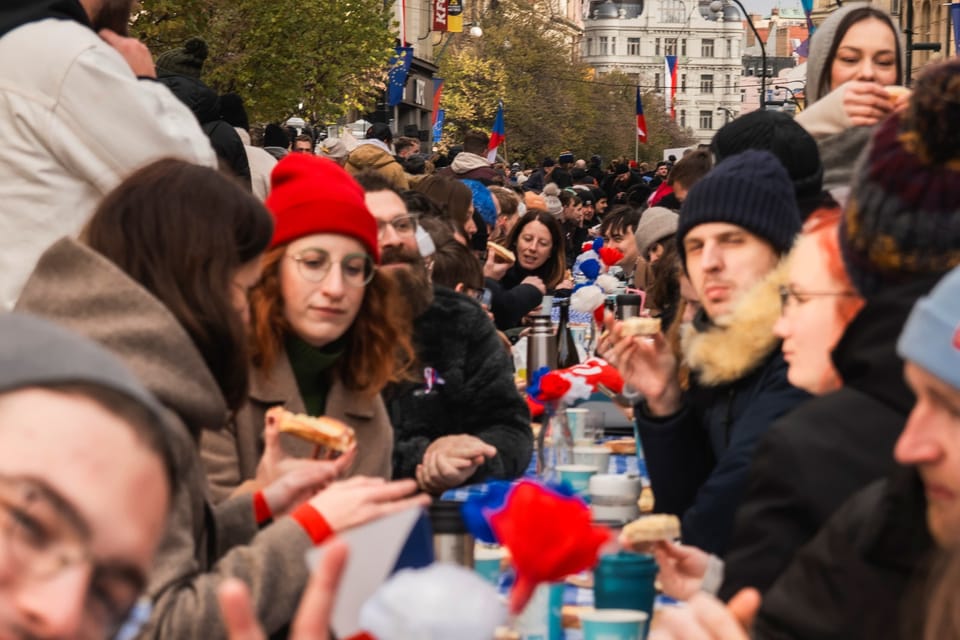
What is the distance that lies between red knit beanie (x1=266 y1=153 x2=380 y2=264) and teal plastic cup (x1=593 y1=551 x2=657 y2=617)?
1.24 m

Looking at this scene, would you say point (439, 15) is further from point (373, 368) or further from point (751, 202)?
point (373, 368)

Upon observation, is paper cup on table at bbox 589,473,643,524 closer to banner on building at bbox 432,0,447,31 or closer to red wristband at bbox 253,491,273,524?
red wristband at bbox 253,491,273,524

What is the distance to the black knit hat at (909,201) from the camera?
2393 millimetres

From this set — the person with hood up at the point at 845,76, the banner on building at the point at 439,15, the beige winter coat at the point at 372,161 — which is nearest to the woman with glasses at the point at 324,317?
the person with hood up at the point at 845,76

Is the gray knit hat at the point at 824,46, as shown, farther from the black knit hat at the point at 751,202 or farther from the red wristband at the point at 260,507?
the red wristband at the point at 260,507

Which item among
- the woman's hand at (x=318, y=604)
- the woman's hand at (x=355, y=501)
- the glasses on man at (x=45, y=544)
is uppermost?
the glasses on man at (x=45, y=544)

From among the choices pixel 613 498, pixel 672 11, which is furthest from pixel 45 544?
pixel 672 11

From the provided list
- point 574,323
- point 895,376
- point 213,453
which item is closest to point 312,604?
point 895,376

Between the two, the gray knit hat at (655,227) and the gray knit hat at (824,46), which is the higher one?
the gray knit hat at (824,46)

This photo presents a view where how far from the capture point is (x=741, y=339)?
3.60 meters

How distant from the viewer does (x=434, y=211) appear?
6.81 metres

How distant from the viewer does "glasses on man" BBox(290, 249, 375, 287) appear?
3.95 m

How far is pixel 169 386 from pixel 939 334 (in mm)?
1262

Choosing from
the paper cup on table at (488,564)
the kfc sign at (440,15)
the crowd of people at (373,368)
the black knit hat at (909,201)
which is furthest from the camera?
the kfc sign at (440,15)
